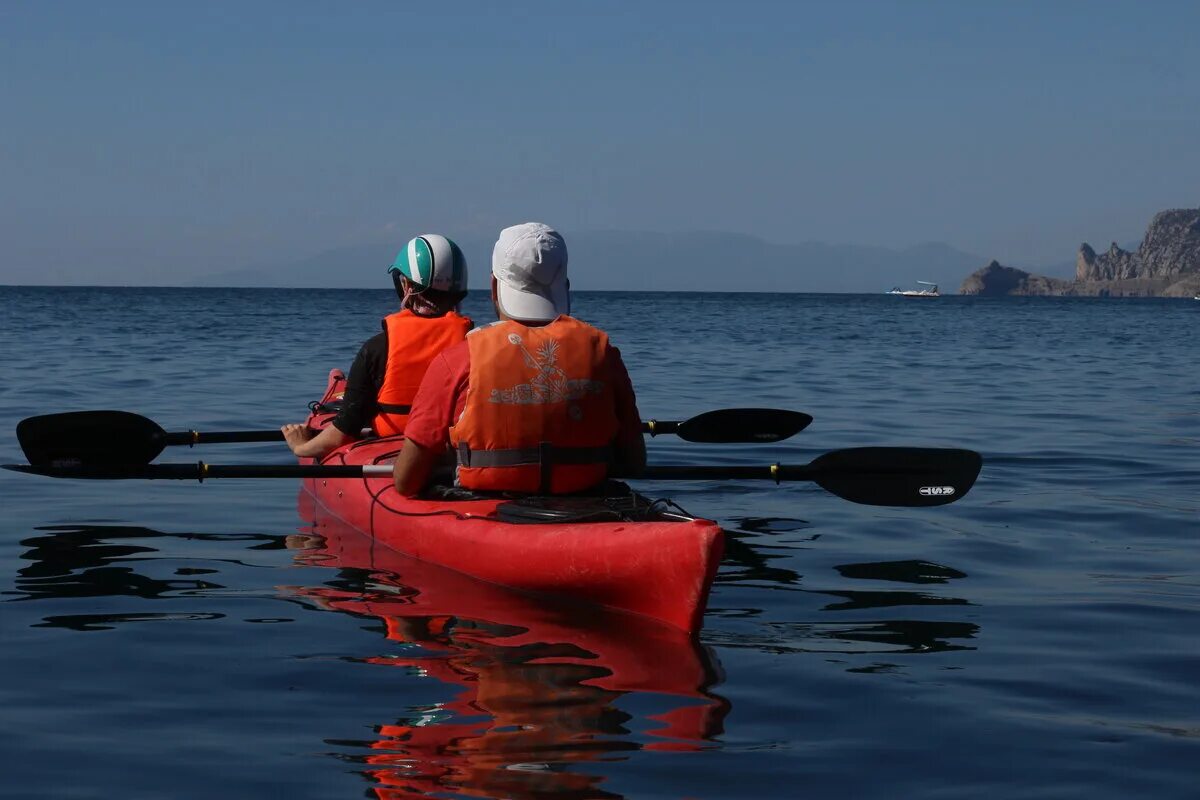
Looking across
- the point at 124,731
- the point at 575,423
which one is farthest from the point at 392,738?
the point at 575,423

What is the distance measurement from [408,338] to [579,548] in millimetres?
2661

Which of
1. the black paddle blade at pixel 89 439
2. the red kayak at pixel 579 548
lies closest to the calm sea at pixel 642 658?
the red kayak at pixel 579 548

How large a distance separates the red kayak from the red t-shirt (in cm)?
40

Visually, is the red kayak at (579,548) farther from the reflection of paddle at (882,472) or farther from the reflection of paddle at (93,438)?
the reflection of paddle at (93,438)

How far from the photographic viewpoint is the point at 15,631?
21.7 ft

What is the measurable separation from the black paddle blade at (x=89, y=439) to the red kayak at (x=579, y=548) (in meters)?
1.82

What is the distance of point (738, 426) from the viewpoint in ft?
34.3

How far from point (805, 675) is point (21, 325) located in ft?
142

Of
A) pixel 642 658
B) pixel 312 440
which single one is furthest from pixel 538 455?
pixel 312 440

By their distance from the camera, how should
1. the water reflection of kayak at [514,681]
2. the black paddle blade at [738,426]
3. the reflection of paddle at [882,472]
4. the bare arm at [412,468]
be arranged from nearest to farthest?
the water reflection of kayak at [514,681]
the bare arm at [412,468]
the reflection of paddle at [882,472]
the black paddle blade at [738,426]

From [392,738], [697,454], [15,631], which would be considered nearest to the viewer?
[392,738]

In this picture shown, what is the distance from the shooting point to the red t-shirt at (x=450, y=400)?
22.6 feet

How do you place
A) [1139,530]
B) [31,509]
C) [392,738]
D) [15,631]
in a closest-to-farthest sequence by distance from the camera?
[392,738], [15,631], [1139,530], [31,509]

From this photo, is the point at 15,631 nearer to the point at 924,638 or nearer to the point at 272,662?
the point at 272,662
